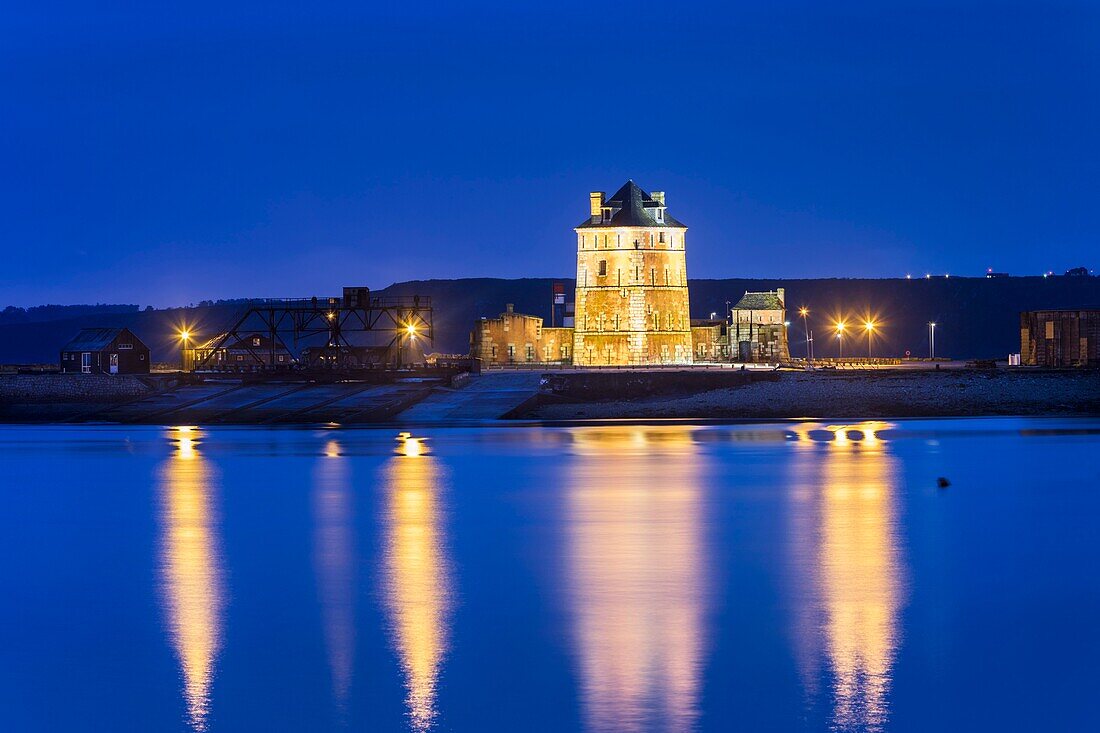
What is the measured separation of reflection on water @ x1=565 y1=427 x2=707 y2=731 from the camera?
19156mm

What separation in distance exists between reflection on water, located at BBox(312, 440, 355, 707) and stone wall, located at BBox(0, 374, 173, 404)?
117 feet

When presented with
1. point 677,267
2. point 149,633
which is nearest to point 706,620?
point 149,633

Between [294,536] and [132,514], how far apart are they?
6656mm

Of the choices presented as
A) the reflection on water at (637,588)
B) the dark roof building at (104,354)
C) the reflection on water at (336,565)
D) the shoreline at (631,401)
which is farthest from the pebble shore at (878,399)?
the dark roof building at (104,354)

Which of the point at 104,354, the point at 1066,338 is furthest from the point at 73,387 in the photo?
the point at 1066,338

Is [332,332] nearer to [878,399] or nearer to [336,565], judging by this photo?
[878,399]

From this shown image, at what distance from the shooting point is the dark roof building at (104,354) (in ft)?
311

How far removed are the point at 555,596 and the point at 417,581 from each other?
298 centimetres

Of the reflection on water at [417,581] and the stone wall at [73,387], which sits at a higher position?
the stone wall at [73,387]

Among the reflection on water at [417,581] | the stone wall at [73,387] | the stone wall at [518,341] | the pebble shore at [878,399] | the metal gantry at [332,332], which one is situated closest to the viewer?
the reflection on water at [417,581]

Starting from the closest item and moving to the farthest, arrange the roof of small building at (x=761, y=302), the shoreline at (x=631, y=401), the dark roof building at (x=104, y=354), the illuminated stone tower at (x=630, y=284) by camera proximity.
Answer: the shoreline at (x=631, y=401), the dark roof building at (x=104, y=354), the illuminated stone tower at (x=630, y=284), the roof of small building at (x=761, y=302)

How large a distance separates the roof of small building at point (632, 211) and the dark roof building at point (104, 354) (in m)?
30.0

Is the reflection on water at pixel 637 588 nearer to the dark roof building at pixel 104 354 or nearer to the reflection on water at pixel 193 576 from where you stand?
the reflection on water at pixel 193 576

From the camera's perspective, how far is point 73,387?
8500cm
